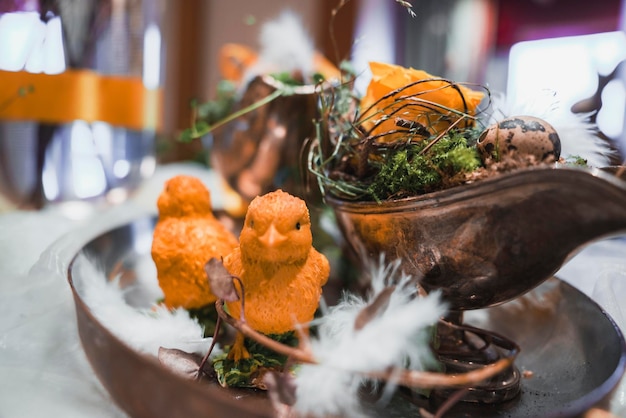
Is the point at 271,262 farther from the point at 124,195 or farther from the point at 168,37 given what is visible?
the point at 168,37

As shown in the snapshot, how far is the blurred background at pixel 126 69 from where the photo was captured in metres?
0.66

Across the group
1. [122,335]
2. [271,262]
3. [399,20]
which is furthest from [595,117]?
[399,20]

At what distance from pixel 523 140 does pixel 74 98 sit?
0.65 m

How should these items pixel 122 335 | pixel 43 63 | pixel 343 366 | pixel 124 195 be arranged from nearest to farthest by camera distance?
1. pixel 343 366
2. pixel 122 335
3. pixel 43 63
4. pixel 124 195

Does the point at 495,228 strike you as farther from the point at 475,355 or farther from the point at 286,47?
the point at 286,47

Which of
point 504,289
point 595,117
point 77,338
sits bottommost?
point 77,338

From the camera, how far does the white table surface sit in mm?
369

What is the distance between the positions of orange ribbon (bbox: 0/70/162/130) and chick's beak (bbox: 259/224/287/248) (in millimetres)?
518

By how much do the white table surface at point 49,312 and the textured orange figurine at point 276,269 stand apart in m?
0.14

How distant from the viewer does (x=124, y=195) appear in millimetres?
893

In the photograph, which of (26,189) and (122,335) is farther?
(26,189)

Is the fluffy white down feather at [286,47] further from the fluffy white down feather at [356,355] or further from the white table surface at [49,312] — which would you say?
the fluffy white down feather at [356,355]

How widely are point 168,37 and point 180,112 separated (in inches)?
9.0

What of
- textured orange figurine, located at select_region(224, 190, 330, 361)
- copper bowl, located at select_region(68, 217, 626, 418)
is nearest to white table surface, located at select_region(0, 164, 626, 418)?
copper bowl, located at select_region(68, 217, 626, 418)
